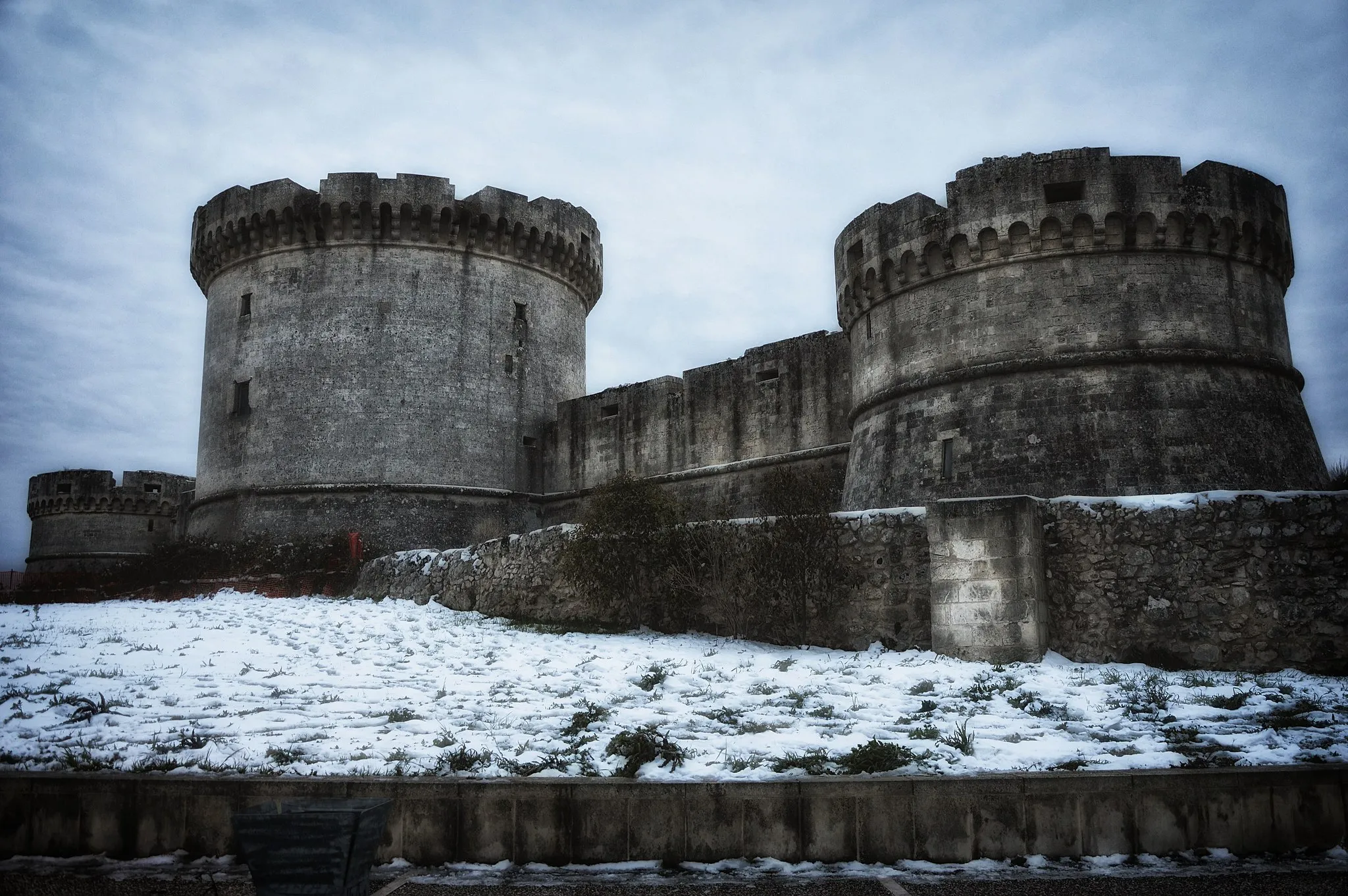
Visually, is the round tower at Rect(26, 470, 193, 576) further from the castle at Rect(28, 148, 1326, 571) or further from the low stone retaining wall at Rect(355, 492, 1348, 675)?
the low stone retaining wall at Rect(355, 492, 1348, 675)

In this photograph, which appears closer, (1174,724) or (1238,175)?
(1174,724)

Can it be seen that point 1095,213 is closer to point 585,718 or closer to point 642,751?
point 585,718

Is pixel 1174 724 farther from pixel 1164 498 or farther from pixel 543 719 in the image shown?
pixel 543 719

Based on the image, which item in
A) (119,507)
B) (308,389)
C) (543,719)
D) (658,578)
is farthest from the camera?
(119,507)

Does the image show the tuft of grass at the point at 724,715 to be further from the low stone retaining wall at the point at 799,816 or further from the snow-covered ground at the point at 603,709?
the low stone retaining wall at the point at 799,816

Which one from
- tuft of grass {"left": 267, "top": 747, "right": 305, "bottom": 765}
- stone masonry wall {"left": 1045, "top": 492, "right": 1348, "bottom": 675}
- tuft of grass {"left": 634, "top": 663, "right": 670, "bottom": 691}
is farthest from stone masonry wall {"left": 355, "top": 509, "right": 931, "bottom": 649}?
tuft of grass {"left": 267, "top": 747, "right": 305, "bottom": 765}

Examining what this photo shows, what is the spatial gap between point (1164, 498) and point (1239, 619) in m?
1.14

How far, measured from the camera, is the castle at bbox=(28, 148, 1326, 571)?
39.7 ft

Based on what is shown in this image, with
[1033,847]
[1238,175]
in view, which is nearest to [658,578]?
[1033,847]

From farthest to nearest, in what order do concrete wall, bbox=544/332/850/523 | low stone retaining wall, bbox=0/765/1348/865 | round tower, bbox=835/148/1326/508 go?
1. concrete wall, bbox=544/332/850/523
2. round tower, bbox=835/148/1326/508
3. low stone retaining wall, bbox=0/765/1348/865

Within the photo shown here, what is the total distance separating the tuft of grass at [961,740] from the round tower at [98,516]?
1136 inches

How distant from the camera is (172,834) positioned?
16.4 feet

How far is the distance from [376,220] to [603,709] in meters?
14.7

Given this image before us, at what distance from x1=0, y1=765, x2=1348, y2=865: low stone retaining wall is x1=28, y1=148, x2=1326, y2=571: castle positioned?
24.0ft
